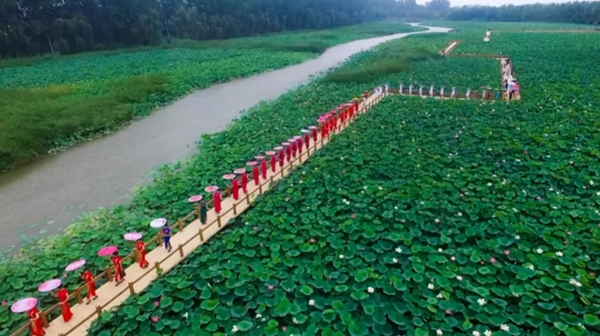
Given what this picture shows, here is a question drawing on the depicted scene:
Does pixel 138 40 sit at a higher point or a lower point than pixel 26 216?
higher

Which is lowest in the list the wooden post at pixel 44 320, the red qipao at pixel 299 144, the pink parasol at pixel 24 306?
the wooden post at pixel 44 320

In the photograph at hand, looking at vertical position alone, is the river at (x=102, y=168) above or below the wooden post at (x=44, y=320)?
below

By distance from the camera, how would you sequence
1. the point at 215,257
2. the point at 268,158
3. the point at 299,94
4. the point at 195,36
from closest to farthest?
the point at 215,257 → the point at 268,158 → the point at 299,94 → the point at 195,36

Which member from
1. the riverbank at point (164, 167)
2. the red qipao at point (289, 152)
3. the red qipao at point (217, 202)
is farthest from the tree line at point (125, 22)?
the red qipao at point (217, 202)

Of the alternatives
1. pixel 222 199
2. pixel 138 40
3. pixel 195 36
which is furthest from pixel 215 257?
pixel 195 36

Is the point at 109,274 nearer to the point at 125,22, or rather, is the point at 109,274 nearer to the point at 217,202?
the point at 217,202

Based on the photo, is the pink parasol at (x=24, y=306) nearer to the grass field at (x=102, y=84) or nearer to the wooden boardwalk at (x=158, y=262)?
the wooden boardwalk at (x=158, y=262)

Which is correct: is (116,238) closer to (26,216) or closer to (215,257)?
(215,257)
